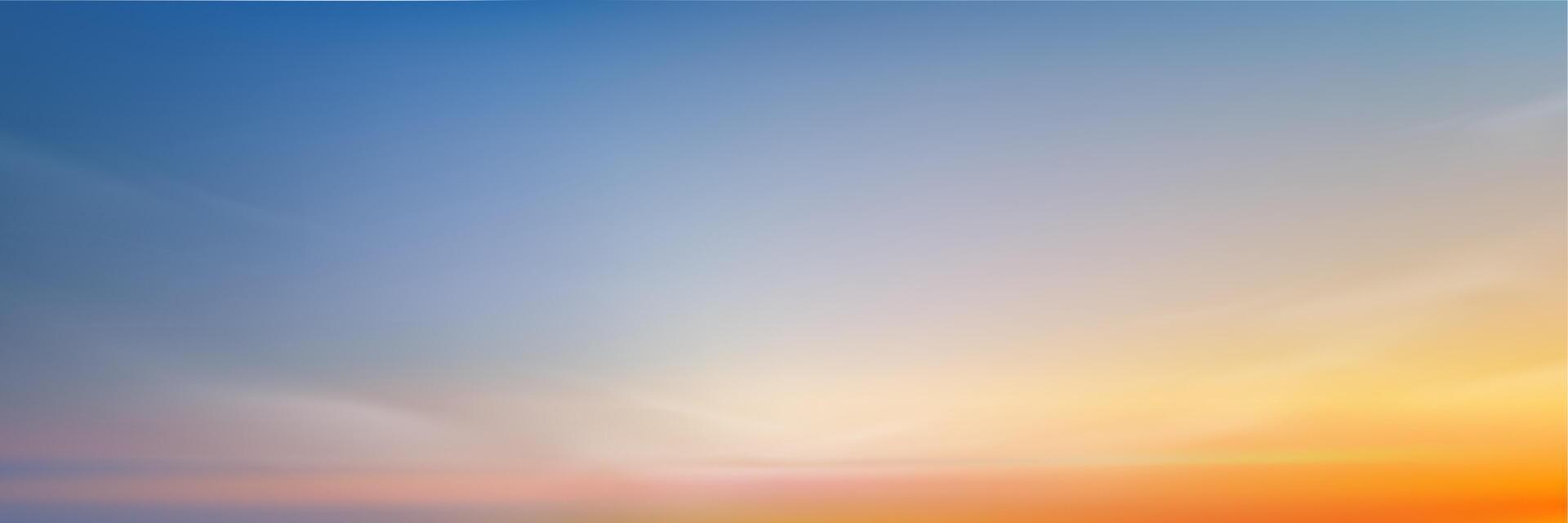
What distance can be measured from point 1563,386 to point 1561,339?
0.70 ft

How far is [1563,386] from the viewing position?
3.73 m

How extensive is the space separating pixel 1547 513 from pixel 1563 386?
0.57 meters

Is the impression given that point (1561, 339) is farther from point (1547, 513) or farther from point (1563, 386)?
point (1547, 513)

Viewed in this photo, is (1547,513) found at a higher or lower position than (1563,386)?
lower

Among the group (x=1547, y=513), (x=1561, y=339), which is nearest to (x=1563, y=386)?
(x=1561, y=339)

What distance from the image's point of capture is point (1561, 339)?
12.2 feet

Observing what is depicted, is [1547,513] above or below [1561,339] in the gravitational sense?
below

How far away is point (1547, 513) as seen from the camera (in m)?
3.72

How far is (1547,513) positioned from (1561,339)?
78 cm
